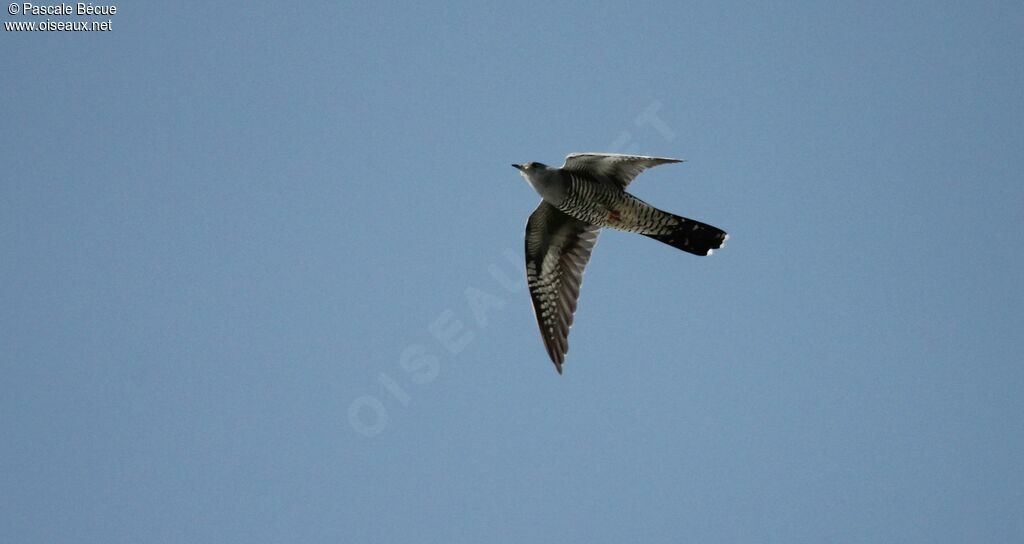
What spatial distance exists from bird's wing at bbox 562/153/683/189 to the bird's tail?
0.77m

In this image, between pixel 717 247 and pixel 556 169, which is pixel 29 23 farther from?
pixel 717 247

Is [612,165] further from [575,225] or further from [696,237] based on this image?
[575,225]

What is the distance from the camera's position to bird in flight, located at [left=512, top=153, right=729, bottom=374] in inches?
432

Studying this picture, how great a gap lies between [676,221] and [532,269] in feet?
7.36

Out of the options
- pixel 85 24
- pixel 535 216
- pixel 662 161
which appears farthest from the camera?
pixel 85 24

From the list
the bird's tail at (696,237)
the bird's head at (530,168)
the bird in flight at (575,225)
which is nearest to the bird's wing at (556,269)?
the bird in flight at (575,225)

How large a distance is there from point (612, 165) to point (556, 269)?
6.73 ft

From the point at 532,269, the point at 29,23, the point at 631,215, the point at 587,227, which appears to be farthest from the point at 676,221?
the point at 29,23

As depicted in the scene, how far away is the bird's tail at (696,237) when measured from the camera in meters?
11.2

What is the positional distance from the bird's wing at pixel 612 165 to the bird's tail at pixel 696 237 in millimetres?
773

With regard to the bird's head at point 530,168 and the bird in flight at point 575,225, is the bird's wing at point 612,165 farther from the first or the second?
the bird's head at point 530,168

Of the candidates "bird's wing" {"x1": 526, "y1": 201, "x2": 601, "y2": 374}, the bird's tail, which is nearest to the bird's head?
"bird's wing" {"x1": 526, "y1": 201, "x2": 601, "y2": 374}

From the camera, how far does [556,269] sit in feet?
40.8

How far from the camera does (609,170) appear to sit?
36.0 ft
